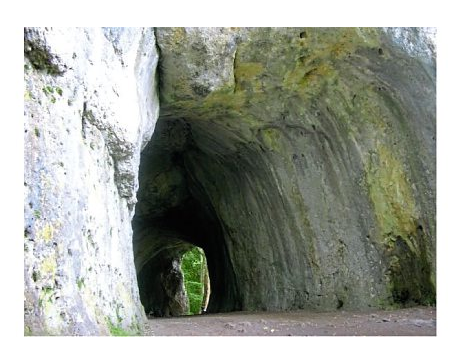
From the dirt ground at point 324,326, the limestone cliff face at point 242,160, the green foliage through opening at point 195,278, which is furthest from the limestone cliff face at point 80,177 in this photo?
the green foliage through opening at point 195,278

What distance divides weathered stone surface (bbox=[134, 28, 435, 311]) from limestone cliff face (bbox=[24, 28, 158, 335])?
1662 millimetres

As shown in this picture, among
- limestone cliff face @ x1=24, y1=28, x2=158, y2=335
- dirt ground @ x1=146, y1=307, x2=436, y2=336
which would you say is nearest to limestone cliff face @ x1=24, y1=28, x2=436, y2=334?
limestone cliff face @ x1=24, y1=28, x2=158, y2=335

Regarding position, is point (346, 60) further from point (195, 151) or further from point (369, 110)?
point (195, 151)

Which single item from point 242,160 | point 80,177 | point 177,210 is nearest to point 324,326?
point 80,177

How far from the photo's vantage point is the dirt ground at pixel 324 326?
5978 millimetres

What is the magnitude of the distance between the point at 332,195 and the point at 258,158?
4.48ft

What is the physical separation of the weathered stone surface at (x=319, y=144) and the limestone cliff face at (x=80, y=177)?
→ 1662mm

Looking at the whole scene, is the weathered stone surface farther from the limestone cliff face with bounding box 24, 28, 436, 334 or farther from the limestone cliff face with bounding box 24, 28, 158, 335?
the limestone cliff face with bounding box 24, 28, 158, 335

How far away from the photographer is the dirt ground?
5.98 meters

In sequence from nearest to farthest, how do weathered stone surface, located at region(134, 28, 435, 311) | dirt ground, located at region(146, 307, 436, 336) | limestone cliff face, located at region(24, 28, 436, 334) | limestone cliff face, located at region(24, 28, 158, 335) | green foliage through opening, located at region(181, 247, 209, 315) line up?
limestone cliff face, located at region(24, 28, 158, 335)
limestone cliff face, located at region(24, 28, 436, 334)
dirt ground, located at region(146, 307, 436, 336)
weathered stone surface, located at region(134, 28, 435, 311)
green foliage through opening, located at region(181, 247, 209, 315)

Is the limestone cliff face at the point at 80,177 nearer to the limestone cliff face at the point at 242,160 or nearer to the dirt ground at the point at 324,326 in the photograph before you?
the limestone cliff face at the point at 242,160

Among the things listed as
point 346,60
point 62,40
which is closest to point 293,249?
point 346,60

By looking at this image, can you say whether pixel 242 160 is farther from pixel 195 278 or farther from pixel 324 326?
pixel 195 278

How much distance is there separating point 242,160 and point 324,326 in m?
3.77
